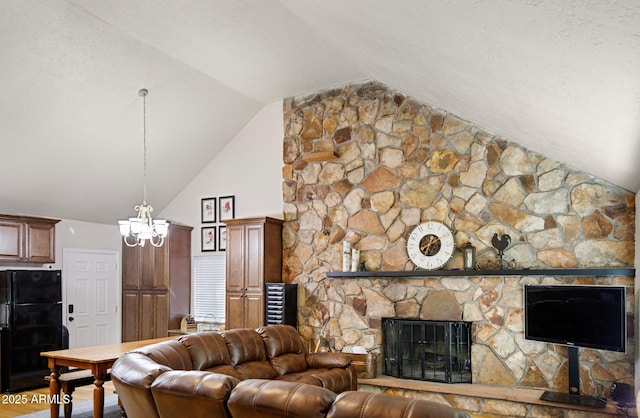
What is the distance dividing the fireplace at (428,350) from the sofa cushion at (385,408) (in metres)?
4.23

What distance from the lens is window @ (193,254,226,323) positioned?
8703 mm

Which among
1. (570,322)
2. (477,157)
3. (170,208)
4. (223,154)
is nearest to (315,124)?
(223,154)

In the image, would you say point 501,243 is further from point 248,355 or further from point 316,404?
point 316,404

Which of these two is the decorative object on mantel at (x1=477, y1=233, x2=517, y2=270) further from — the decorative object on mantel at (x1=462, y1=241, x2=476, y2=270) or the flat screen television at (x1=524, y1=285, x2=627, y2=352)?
the flat screen television at (x1=524, y1=285, x2=627, y2=352)

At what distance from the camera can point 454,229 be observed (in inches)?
261

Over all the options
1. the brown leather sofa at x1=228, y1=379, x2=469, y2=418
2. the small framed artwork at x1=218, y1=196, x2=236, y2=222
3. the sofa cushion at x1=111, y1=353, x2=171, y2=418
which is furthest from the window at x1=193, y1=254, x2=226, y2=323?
the brown leather sofa at x1=228, y1=379, x2=469, y2=418

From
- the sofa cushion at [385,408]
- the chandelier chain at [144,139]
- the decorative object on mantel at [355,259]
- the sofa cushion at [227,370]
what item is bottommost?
the sofa cushion at [227,370]

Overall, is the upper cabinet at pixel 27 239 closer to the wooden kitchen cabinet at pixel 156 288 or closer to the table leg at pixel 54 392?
the wooden kitchen cabinet at pixel 156 288

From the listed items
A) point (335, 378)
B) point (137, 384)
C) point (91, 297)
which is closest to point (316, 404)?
point (137, 384)

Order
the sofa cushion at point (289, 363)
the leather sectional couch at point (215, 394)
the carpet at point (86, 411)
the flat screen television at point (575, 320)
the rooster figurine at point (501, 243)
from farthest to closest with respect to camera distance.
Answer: the rooster figurine at point (501, 243) < the carpet at point (86, 411) < the sofa cushion at point (289, 363) < the flat screen television at point (575, 320) < the leather sectional couch at point (215, 394)

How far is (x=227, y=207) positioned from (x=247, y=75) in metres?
2.37

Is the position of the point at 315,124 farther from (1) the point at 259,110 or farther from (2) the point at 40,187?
(2) the point at 40,187

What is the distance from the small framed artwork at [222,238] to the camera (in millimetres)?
8677

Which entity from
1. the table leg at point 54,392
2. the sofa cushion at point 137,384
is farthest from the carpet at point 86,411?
the sofa cushion at point 137,384
